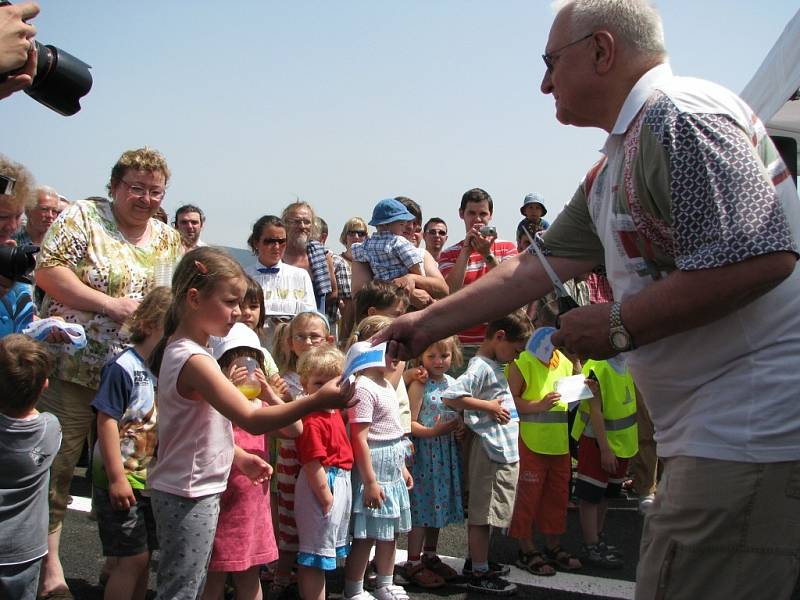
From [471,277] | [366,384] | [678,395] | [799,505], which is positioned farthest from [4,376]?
[471,277]

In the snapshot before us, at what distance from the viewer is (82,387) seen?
165 inches

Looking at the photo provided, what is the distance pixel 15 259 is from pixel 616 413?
3810 millimetres

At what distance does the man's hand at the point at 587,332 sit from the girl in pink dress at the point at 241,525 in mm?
1811

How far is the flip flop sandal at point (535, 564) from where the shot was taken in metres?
5.09

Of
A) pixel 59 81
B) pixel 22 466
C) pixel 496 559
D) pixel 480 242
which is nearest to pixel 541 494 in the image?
pixel 496 559

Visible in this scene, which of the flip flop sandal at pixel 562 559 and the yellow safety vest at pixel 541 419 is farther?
the yellow safety vest at pixel 541 419

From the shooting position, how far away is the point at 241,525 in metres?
3.76

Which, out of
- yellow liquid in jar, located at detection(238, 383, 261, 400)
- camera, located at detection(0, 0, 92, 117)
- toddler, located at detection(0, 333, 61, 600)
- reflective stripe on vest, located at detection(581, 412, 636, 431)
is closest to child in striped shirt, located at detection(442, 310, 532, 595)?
reflective stripe on vest, located at detection(581, 412, 636, 431)

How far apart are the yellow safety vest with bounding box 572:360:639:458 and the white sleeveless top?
3.15 meters

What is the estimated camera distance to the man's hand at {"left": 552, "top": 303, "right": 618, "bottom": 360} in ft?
6.76

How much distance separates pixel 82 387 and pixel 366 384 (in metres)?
1.38

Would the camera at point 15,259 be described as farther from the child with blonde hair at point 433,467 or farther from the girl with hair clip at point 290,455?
the child with blonde hair at point 433,467

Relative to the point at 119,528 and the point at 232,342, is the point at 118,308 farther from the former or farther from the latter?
the point at 119,528

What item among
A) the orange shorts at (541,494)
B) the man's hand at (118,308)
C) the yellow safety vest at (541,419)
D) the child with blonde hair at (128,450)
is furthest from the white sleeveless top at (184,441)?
the yellow safety vest at (541,419)
